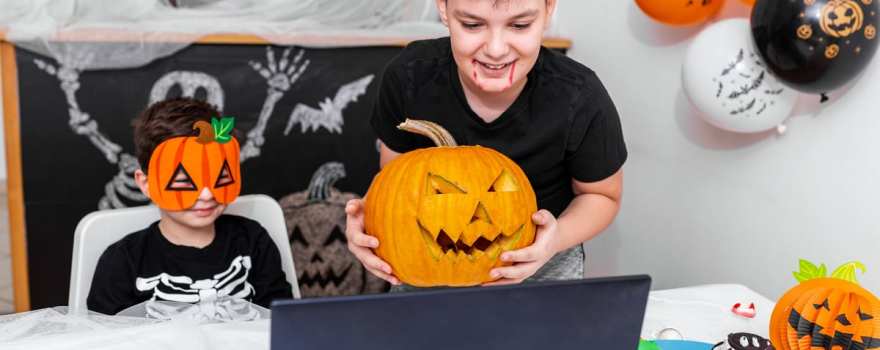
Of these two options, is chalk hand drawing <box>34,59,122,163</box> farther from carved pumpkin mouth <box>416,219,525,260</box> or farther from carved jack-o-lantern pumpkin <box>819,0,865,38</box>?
carved jack-o-lantern pumpkin <box>819,0,865,38</box>

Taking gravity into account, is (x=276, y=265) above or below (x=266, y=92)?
below

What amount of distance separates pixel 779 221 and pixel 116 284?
138 cm

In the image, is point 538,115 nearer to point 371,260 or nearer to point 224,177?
point 371,260

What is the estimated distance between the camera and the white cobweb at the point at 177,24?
89.7 inches

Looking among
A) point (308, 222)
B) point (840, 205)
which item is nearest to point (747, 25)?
point (840, 205)

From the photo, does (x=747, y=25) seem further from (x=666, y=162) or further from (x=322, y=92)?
(x=322, y=92)

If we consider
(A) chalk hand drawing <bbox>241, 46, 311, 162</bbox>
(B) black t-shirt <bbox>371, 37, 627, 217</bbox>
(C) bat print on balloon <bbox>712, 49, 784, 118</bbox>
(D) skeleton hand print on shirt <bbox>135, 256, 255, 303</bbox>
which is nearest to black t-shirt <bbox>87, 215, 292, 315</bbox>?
(D) skeleton hand print on shirt <bbox>135, 256, 255, 303</bbox>

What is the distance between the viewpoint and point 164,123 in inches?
63.2

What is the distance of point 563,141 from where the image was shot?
4.24 ft

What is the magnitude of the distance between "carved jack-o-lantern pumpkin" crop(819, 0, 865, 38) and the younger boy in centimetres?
106

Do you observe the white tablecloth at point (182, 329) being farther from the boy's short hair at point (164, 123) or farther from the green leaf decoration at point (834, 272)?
the boy's short hair at point (164, 123)

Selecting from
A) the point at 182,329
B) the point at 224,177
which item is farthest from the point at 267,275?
the point at 182,329

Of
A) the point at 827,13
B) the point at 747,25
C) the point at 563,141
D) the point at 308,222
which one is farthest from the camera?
the point at 308,222

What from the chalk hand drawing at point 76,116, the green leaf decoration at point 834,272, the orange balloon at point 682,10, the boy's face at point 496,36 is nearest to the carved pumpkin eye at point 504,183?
the boy's face at point 496,36
